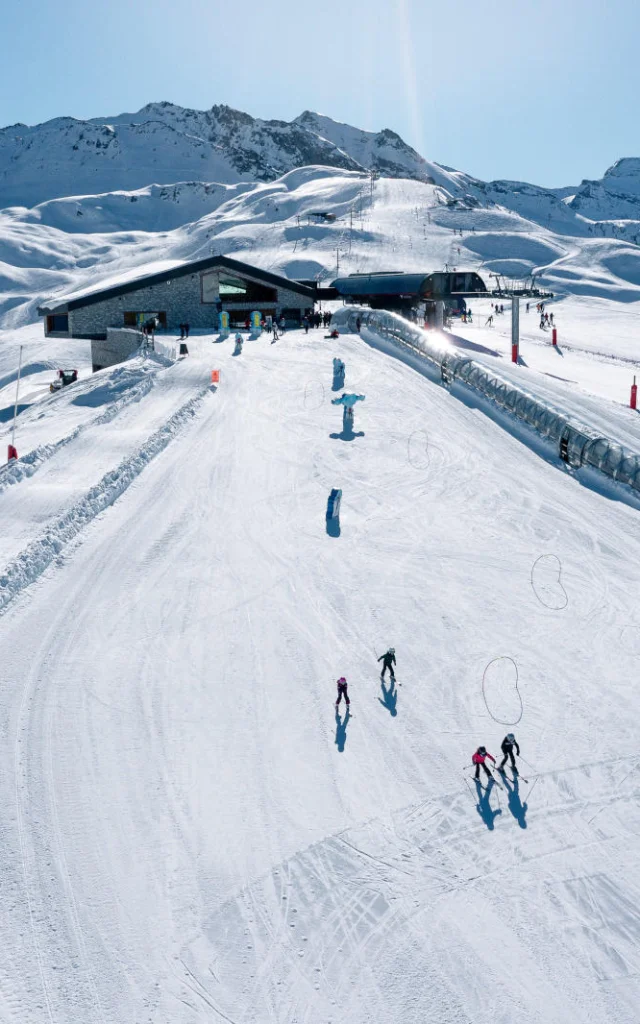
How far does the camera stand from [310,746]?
42.8 ft

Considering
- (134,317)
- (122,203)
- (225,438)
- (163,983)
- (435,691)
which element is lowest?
(163,983)

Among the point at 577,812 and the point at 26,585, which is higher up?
the point at 26,585

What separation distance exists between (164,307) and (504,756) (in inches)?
1651

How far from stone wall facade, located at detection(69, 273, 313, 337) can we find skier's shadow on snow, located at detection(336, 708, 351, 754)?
39.4 metres

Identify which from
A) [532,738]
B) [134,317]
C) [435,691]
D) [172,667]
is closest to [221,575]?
[172,667]

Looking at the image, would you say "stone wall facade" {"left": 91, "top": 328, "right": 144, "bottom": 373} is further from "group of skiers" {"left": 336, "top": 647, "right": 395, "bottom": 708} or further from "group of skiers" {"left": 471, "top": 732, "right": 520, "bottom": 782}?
"group of skiers" {"left": 471, "top": 732, "right": 520, "bottom": 782}

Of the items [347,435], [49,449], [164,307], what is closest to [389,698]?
[347,435]

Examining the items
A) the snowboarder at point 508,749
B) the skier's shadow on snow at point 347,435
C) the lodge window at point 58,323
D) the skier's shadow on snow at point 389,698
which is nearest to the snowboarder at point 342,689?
the skier's shadow on snow at point 389,698

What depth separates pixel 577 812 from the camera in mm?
12000

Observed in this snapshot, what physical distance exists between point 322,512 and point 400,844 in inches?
473

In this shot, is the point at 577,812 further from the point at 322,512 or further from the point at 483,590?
the point at 322,512

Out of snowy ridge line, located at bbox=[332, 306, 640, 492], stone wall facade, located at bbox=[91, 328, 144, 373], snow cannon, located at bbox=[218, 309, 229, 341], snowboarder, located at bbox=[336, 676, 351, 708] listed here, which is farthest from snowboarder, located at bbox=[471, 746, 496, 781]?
snow cannon, located at bbox=[218, 309, 229, 341]

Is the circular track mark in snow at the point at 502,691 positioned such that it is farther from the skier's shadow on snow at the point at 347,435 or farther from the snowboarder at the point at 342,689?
the skier's shadow on snow at the point at 347,435

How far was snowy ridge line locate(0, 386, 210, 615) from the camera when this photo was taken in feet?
55.7
